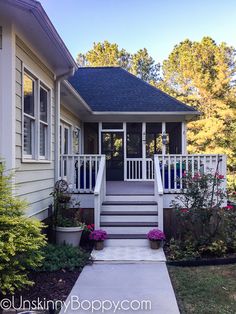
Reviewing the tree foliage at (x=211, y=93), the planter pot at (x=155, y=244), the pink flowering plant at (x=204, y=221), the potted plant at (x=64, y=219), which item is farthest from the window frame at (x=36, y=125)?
the tree foliage at (x=211, y=93)

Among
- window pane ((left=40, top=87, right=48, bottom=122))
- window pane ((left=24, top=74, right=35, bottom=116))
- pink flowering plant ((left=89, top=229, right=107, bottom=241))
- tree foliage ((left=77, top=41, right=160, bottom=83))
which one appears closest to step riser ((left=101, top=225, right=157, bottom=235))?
pink flowering plant ((left=89, top=229, right=107, bottom=241))

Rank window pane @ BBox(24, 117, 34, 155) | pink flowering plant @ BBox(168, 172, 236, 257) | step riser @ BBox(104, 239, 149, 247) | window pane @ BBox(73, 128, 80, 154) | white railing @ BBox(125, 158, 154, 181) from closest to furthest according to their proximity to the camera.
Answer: window pane @ BBox(24, 117, 34, 155) < pink flowering plant @ BBox(168, 172, 236, 257) < step riser @ BBox(104, 239, 149, 247) < window pane @ BBox(73, 128, 80, 154) < white railing @ BBox(125, 158, 154, 181)

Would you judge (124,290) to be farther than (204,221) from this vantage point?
No

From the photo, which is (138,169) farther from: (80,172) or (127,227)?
(127,227)

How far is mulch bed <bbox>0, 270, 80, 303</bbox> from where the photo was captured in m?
4.11

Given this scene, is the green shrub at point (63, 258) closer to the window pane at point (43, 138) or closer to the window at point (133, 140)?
the window pane at point (43, 138)

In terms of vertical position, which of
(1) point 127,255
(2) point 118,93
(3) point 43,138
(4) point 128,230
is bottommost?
(1) point 127,255

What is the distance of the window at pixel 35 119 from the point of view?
5.51m

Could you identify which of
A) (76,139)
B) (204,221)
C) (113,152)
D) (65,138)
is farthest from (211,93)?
(204,221)

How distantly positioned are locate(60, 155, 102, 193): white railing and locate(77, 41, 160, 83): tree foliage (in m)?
21.7

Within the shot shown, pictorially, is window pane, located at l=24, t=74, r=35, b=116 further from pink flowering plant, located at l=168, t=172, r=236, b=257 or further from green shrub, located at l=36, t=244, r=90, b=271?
pink flowering plant, located at l=168, t=172, r=236, b=257

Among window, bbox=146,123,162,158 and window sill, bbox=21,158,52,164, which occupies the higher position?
window, bbox=146,123,162,158

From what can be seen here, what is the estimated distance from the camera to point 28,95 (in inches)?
219

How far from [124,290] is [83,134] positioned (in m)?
9.09
